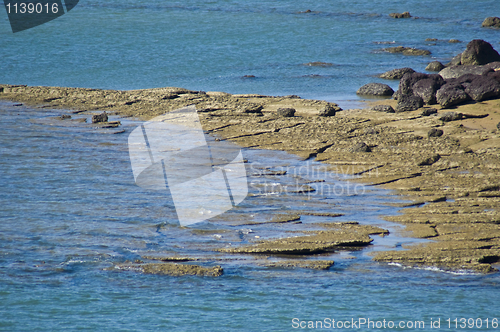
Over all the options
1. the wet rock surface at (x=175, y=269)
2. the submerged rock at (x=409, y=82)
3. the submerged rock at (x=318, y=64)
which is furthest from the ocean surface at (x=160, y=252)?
the submerged rock at (x=318, y=64)

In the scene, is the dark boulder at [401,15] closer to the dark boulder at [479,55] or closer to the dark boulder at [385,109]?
the dark boulder at [479,55]

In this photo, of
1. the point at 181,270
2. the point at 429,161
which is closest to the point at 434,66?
the point at 429,161

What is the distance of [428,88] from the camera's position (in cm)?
1528

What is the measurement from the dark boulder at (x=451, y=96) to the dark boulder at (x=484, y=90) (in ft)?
0.57

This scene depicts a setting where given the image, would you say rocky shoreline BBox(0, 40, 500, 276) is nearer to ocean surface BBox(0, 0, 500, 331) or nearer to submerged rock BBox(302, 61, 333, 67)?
ocean surface BBox(0, 0, 500, 331)

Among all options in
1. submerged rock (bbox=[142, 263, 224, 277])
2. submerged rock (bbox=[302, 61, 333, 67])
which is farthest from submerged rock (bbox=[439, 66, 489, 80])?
submerged rock (bbox=[142, 263, 224, 277])

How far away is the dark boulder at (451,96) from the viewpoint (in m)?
14.5

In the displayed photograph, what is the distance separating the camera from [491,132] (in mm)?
12258

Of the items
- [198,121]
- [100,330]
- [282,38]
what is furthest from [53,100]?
[282,38]

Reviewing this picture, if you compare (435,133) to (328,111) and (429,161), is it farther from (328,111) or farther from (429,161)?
(328,111)

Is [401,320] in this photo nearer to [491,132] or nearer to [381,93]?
[491,132]

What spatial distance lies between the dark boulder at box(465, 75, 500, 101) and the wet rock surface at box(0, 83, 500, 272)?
0.26 meters

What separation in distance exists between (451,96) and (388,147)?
139 inches

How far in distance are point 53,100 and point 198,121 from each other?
19.2 feet
